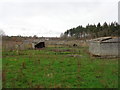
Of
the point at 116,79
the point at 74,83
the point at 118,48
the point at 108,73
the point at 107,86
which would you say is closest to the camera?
the point at 107,86

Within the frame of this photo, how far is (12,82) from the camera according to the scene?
29.4 feet

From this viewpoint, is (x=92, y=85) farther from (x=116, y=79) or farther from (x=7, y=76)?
(x=7, y=76)

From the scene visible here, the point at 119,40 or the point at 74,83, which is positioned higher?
the point at 119,40

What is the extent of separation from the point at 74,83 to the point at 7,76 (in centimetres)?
363

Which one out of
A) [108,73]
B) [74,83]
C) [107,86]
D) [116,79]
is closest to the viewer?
[107,86]

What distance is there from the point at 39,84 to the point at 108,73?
4338 mm

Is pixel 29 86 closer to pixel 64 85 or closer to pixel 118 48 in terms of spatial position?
pixel 64 85

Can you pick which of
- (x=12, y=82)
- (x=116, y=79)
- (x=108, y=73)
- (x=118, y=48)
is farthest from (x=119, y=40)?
(x=12, y=82)

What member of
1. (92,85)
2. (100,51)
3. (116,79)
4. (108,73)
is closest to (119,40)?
(100,51)

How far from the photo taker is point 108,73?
11.0 metres

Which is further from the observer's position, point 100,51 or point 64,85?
point 100,51

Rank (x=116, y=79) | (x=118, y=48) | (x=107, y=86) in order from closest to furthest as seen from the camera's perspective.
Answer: (x=107, y=86) < (x=116, y=79) < (x=118, y=48)

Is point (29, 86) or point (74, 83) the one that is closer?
point (29, 86)

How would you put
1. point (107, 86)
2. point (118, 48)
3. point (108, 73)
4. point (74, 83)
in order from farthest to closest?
point (118, 48) → point (108, 73) → point (74, 83) → point (107, 86)
